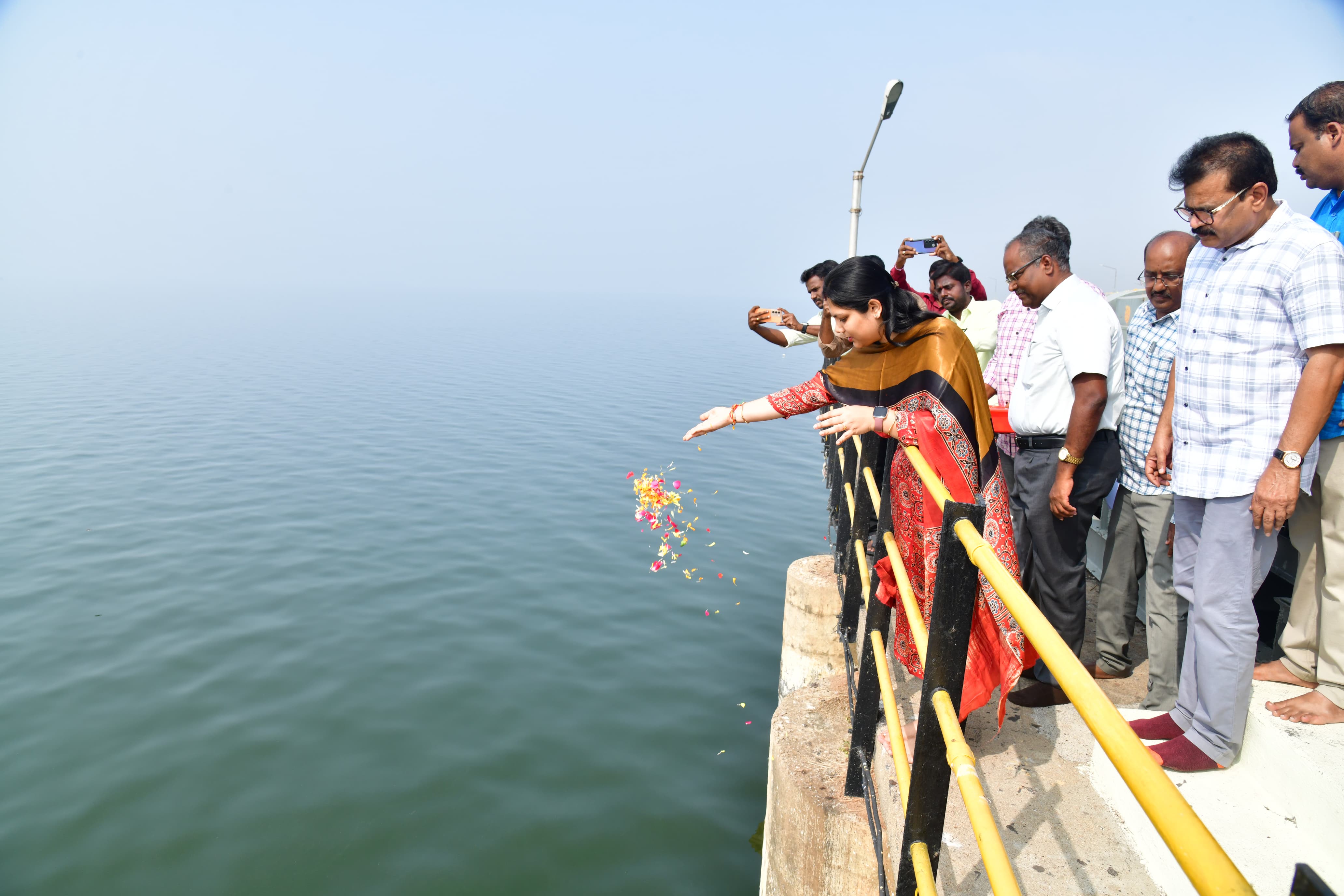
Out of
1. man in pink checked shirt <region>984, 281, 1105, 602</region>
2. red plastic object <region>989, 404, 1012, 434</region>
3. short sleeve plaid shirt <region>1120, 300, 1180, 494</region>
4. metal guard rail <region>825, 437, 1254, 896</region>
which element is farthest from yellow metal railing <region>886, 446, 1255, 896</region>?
man in pink checked shirt <region>984, 281, 1105, 602</region>

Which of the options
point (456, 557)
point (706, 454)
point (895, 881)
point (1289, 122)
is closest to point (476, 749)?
point (456, 557)

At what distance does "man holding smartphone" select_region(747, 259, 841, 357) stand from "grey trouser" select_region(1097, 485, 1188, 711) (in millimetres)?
1937

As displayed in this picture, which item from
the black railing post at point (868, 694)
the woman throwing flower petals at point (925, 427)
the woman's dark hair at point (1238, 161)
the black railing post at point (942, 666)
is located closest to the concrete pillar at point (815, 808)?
the black railing post at point (868, 694)

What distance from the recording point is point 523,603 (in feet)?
28.1

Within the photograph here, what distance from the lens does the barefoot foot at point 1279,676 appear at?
8.61 ft

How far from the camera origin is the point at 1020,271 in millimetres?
3602

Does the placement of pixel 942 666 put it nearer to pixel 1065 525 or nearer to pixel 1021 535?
pixel 1065 525

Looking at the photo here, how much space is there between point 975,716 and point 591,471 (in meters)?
11.5

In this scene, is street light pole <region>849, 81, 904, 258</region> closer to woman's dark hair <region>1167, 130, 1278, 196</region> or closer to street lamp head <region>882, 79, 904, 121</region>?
street lamp head <region>882, 79, 904, 121</region>

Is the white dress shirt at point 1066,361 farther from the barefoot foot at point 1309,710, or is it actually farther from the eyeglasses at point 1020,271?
the barefoot foot at point 1309,710

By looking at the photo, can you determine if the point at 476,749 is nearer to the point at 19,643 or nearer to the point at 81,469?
the point at 19,643

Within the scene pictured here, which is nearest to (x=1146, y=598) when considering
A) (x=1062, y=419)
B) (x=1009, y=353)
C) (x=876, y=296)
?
(x=1062, y=419)

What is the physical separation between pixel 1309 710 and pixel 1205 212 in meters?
1.55

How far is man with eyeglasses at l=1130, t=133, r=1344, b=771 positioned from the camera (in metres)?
2.32
